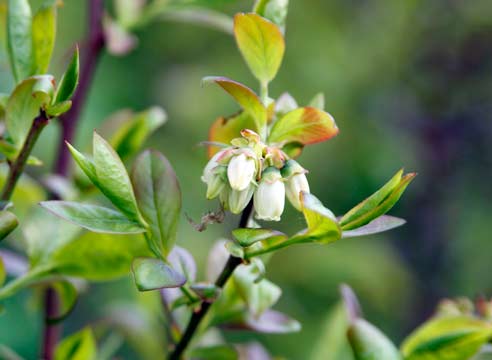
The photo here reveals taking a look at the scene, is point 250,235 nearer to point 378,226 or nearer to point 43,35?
point 378,226

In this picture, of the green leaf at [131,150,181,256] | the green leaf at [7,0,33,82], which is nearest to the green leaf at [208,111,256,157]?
the green leaf at [131,150,181,256]

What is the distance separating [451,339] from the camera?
60 cm

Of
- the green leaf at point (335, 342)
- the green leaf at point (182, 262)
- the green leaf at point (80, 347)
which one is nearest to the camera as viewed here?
the green leaf at point (182, 262)

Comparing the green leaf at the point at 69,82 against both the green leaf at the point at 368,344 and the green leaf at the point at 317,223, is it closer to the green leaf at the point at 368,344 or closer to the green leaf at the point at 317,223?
the green leaf at the point at 317,223

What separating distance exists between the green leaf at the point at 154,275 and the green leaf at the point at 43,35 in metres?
0.17

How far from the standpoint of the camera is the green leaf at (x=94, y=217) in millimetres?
469

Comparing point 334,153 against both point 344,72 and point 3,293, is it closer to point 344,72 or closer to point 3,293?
point 344,72

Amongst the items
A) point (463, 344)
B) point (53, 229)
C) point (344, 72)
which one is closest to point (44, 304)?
point (53, 229)

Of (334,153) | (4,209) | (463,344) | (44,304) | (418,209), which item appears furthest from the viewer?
(334,153)

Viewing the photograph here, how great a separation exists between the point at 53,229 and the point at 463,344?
1.23 feet

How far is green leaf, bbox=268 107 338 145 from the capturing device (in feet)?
1.63

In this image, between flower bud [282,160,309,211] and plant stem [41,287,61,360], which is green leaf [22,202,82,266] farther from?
flower bud [282,160,309,211]

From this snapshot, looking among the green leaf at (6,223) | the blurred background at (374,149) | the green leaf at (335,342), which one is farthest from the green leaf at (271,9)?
the blurred background at (374,149)

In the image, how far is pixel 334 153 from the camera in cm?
192
